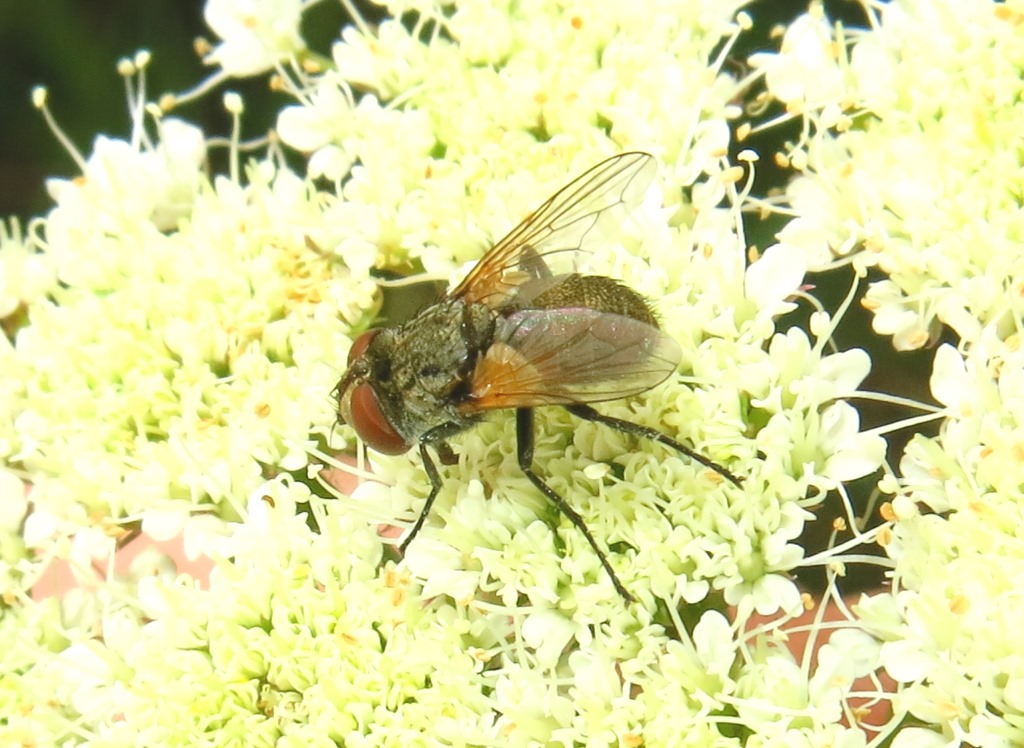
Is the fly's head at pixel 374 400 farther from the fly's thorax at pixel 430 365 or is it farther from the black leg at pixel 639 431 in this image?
the black leg at pixel 639 431

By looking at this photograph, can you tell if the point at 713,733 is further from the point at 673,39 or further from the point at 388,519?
the point at 673,39

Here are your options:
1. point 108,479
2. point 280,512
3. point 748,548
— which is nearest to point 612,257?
point 748,548

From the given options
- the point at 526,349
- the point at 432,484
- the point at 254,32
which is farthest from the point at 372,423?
the point at 254,32

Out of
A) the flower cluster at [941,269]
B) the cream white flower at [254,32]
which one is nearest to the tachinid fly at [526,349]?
the flower cluster at [941,269]

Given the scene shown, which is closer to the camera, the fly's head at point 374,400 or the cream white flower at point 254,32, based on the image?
the fly's head at point 374,400

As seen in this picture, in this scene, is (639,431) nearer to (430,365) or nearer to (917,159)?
(430,365)

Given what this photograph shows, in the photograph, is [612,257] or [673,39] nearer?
[612,257]

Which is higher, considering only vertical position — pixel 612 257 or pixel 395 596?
pixel 612 257
